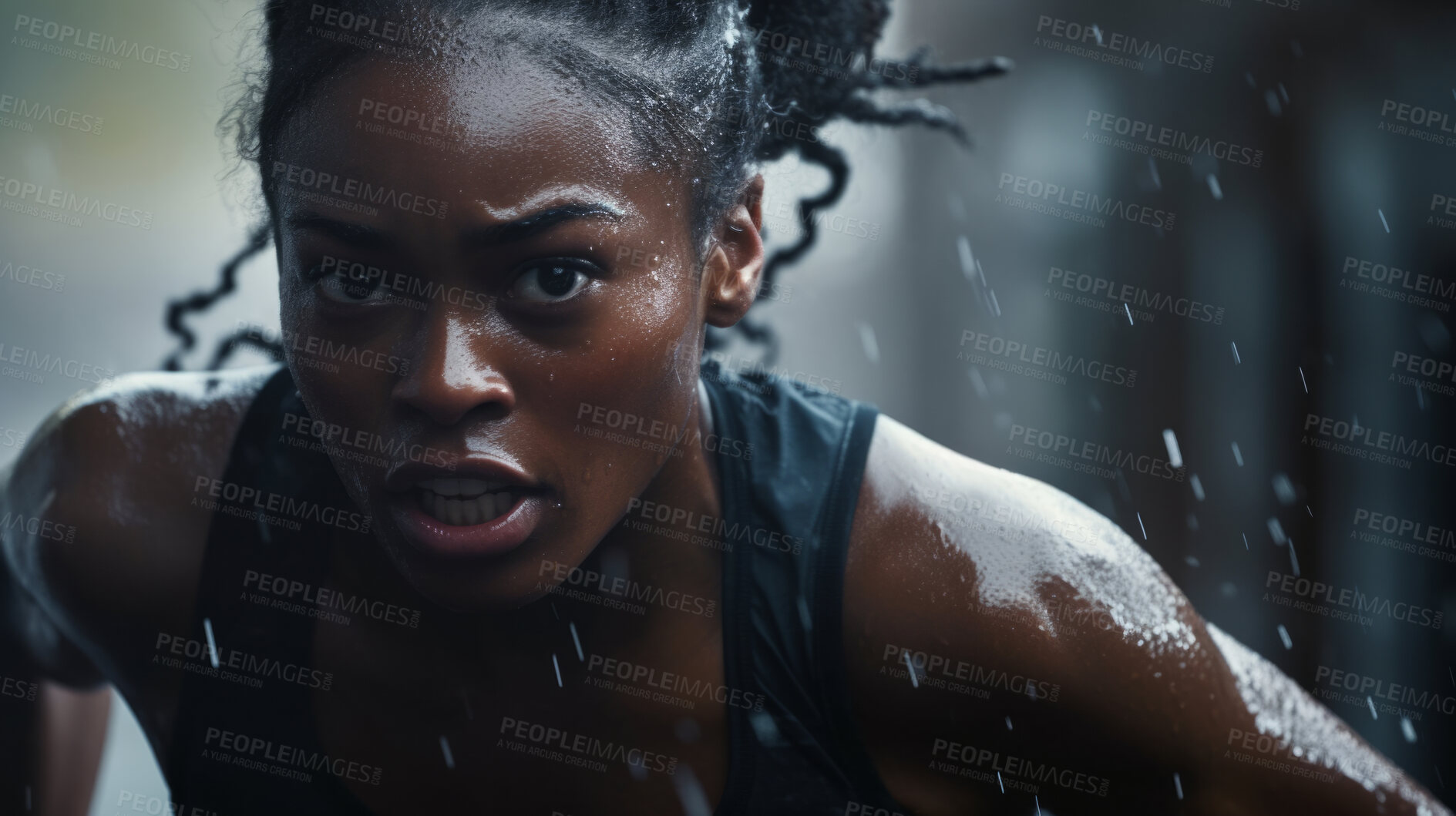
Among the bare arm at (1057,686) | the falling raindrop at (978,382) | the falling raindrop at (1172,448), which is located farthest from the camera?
the falling raindrop at (978,382)

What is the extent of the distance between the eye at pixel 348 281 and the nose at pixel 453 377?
0.06 metres

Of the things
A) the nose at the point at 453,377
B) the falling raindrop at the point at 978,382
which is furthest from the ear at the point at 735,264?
the falling raindrop at the point at 978,382

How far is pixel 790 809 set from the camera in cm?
98

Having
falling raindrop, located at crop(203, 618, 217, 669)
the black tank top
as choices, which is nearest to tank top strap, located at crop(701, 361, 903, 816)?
the black tank top

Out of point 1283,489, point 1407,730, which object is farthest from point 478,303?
point 1407,730

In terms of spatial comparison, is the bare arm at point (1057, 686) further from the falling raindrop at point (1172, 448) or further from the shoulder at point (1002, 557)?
the falling raindrop at point (1172, 448)

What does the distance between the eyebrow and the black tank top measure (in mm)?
323

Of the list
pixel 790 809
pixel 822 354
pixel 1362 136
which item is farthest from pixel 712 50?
pixel 822 354

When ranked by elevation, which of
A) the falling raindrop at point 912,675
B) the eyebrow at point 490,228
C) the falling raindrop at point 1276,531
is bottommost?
the falling raindrop at point 912,675

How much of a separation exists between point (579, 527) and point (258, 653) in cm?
42

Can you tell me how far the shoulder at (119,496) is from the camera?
1066 millimetres

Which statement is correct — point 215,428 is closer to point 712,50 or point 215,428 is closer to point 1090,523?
point 712,50

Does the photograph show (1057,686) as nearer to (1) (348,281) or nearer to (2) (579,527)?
(2) (579,527)

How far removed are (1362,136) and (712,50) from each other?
1.98 metres
